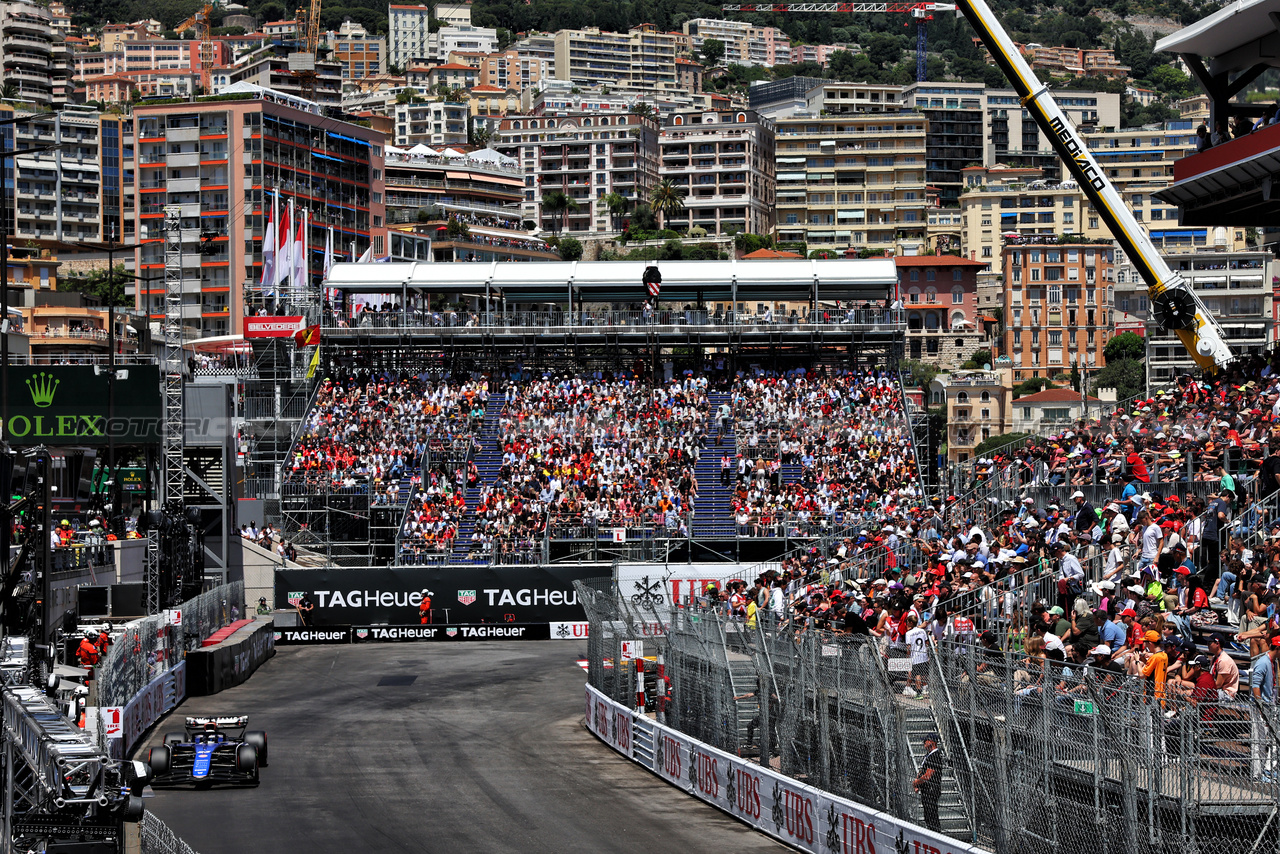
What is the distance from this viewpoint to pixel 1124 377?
12950 centimetres

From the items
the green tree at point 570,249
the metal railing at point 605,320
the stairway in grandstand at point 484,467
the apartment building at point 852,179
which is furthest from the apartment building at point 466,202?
the stairway in grandstand at point 484,467

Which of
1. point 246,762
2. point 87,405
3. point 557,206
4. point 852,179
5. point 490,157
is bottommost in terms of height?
point 246,762

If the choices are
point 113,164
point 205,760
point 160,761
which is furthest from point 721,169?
point 160,761

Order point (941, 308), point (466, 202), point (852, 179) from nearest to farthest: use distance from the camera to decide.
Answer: point (941, 308), point (466, 202), point (852, 179)

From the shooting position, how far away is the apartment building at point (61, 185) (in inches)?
5630

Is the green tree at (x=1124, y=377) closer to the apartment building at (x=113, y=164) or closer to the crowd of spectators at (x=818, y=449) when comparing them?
the crowd of spectators at (x=818, y=449)

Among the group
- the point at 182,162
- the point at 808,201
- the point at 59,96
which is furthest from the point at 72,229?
the point at 808,201

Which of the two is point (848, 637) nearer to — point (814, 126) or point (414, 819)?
point (414, 819)

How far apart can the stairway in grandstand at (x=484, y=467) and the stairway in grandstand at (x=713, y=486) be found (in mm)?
6576

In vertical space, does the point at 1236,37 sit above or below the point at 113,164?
below

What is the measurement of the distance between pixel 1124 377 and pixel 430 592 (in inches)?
3845

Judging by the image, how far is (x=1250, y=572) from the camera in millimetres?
18016

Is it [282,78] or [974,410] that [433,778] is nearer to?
[974,410]

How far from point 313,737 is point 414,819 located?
795cm
